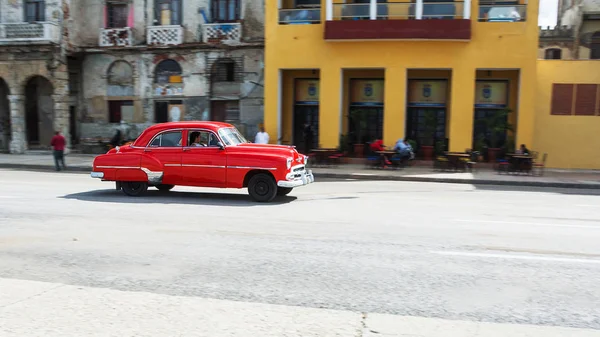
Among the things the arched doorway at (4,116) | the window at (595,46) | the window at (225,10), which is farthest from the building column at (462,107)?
the arched doorway at (4,116)

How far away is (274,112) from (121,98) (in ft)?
30.5

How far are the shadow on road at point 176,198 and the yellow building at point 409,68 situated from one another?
36.7 ft

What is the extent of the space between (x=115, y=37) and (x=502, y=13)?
1904 centimetres

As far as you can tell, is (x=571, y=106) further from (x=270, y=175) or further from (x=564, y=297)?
(x=564, y=297)

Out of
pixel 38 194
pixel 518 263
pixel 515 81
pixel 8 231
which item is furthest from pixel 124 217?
pixel 515 81

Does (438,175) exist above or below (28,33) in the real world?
below

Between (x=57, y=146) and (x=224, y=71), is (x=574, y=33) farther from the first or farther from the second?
(x=57, y=146)

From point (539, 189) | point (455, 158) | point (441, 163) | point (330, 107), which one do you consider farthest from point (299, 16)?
point (539, 189)

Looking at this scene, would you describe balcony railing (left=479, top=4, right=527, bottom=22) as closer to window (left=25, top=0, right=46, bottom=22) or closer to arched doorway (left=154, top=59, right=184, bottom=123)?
arched doorway (left=154, top=59, right=184, bottom=123)

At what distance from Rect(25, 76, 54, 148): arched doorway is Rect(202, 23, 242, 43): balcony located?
32.3 ft

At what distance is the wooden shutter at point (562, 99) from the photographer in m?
21.5

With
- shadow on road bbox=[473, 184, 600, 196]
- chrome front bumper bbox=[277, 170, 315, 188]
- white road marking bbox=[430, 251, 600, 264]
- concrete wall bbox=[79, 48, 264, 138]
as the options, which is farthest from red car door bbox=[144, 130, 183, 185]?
concrete wall bbox=[79, 48, 264, 138]

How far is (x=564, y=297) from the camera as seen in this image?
4.99 m

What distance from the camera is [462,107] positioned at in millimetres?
21500
